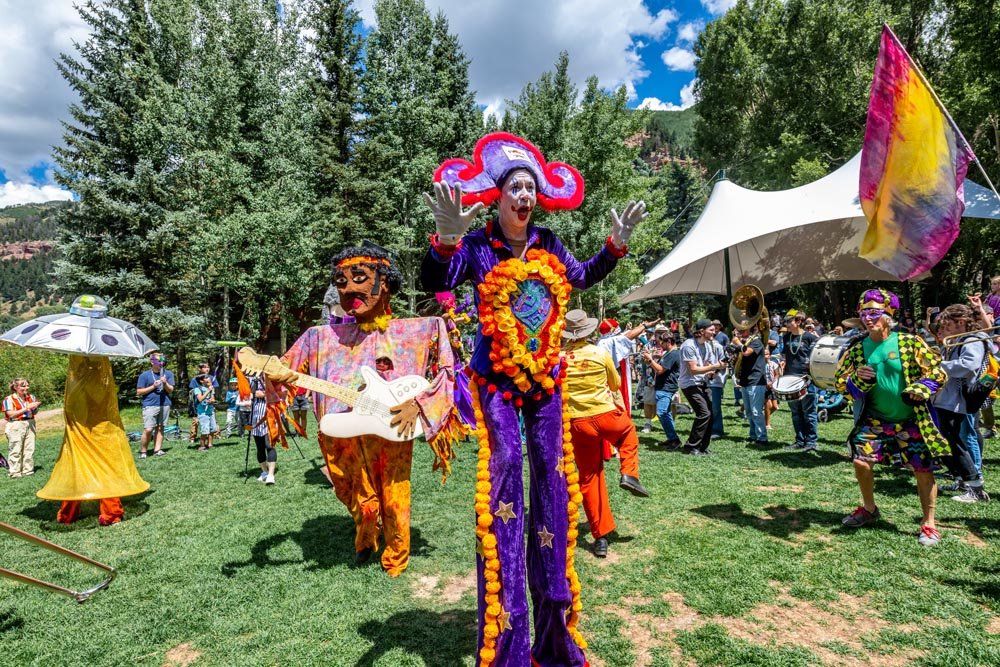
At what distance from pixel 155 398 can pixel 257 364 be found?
7.81 meters

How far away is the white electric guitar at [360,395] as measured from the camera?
4027 millimetres

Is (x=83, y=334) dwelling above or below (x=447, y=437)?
above

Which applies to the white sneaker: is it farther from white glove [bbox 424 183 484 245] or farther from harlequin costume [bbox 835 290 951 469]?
white glove [bbox 424 183 484 245]

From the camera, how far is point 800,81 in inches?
951

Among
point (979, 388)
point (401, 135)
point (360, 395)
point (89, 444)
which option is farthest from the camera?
point (401, 135)

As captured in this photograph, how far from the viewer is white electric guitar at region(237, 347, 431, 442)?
13.2 ft

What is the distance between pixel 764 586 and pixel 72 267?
19.8 meters

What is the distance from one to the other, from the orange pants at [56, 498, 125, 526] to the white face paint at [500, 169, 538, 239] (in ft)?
20.7

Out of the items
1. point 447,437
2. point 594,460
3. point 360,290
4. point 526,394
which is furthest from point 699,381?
point 526,394

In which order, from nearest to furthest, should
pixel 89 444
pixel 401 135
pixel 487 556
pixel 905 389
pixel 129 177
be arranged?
pixel 487 556 → pixel 905 389 → pixel 89 444 → pixel 129 177 → pixel 401 135

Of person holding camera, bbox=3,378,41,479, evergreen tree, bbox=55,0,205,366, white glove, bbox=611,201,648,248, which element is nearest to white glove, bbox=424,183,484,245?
white glove, bbox=611,201,648,248

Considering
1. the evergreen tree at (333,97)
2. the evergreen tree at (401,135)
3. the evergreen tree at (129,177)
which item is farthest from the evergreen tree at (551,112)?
the evergreen tree at (129,177)

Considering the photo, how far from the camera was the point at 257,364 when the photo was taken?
13.0ft

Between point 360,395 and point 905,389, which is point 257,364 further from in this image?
point 905,389
